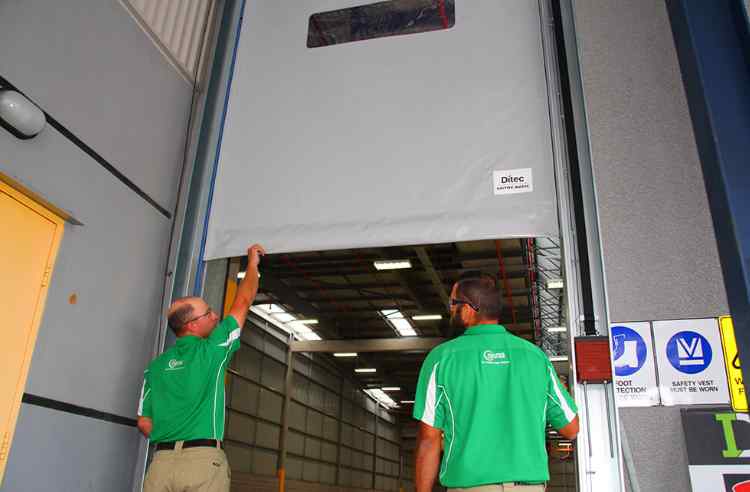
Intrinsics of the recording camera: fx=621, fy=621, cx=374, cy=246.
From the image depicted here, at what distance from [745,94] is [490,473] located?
2.09 meters

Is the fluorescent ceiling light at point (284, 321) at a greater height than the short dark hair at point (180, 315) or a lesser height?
greater

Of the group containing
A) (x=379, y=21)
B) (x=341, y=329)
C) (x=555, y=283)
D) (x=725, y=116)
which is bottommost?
(x=725, y=116)

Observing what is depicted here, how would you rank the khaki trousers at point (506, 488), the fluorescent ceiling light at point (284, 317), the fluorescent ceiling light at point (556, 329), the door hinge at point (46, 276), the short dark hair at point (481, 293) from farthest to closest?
the fluorescent ceiling light at point (284, 317)
the fluorescent ceiling light at point (556, 329)
the short dark hair at point (481, 293)
the door hinge at point (46, 276)
the khaki trousers at point (506, 488)

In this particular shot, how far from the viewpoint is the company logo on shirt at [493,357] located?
9.21ft

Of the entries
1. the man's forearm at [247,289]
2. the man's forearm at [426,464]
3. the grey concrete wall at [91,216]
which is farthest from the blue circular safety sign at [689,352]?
the grey concrete wall at [91,216]

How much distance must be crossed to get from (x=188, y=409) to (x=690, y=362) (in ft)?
8.39

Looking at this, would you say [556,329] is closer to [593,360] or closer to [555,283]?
[555,283]

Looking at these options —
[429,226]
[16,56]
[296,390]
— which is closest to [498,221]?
A: [429,226]

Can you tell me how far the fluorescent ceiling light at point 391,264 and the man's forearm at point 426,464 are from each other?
10.5 metres

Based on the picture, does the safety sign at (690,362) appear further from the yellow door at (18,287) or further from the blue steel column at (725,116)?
the yellow door at (18,287)

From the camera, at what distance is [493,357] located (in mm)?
2820

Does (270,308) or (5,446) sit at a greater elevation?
(270,308)

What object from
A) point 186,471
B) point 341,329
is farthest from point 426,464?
point 341,329

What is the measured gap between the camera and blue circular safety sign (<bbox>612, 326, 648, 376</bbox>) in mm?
3055
